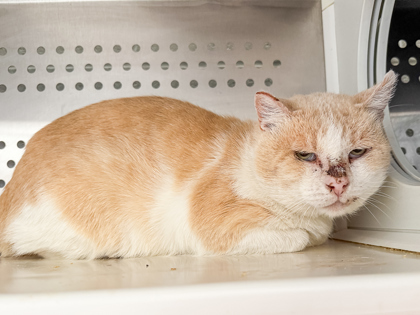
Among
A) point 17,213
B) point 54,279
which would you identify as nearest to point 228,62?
point 17,213

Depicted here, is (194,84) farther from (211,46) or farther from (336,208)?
(336,208)

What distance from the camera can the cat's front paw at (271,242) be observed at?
1401mm

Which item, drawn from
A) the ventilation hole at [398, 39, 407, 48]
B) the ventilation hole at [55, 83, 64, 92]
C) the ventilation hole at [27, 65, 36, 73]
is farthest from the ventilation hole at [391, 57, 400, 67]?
the ventilation hole at [27, 65, 36, 73]

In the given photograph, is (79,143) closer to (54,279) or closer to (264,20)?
(54,279)

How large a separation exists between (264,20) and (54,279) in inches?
58.3

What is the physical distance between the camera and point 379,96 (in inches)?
56.1

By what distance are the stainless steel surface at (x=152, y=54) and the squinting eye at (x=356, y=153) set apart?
0.70 m

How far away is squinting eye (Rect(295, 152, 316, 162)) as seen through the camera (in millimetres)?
1333

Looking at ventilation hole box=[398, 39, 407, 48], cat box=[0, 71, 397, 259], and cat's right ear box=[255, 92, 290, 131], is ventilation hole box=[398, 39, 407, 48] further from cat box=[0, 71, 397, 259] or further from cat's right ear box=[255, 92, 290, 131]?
cat's right ear box=[255, 92, 290, 131]

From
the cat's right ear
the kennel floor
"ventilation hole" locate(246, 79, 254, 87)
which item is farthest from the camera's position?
"ventilation hole" locate(246, 79, 254, 87)

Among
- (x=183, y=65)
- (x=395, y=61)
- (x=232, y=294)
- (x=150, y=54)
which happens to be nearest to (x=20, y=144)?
(x=150, y=54)

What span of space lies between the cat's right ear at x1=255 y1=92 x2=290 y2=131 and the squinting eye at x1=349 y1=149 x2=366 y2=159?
0.23 meters

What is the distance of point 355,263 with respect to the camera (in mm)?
1063

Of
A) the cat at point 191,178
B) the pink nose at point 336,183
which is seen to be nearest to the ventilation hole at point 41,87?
the cat at point 191,178
